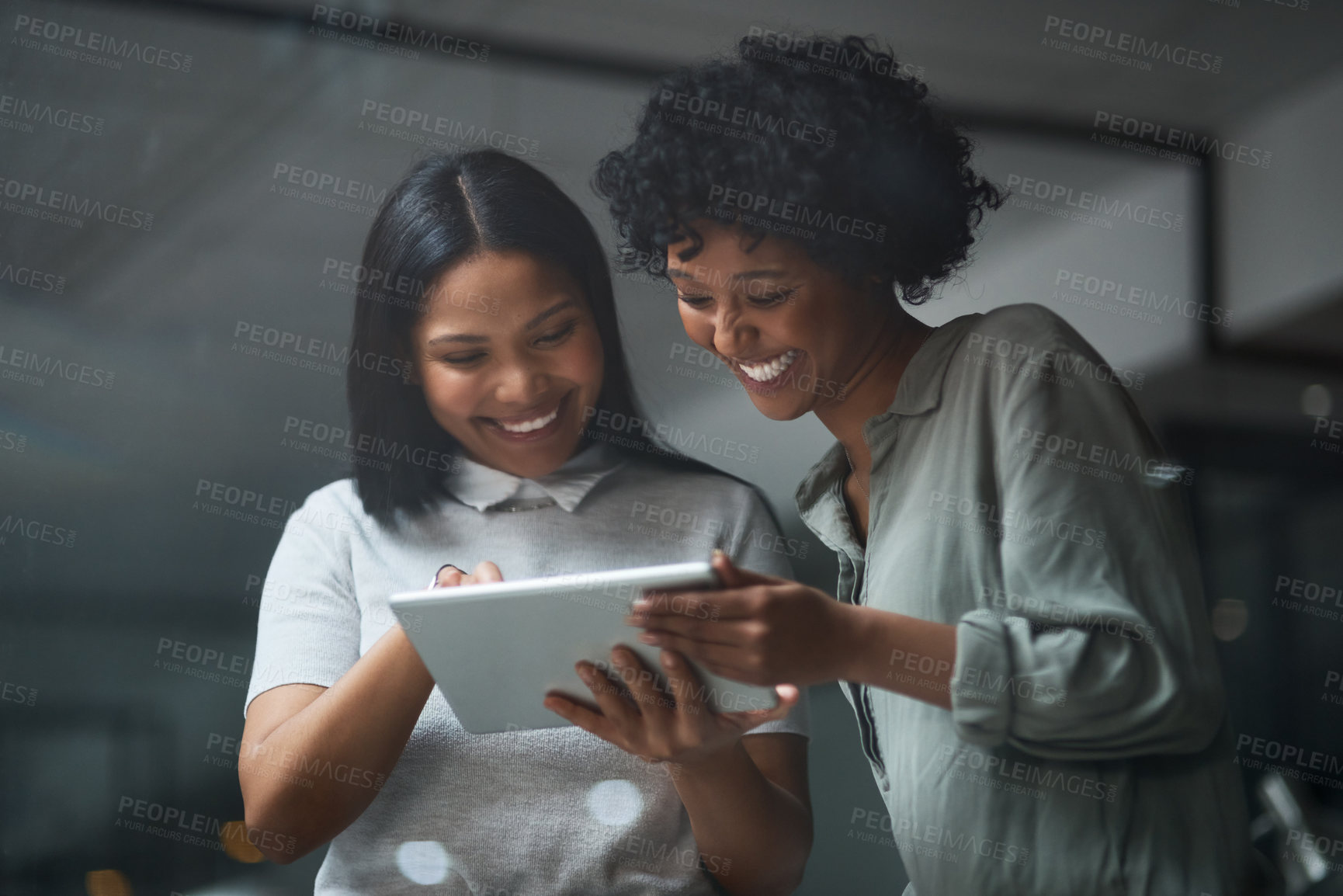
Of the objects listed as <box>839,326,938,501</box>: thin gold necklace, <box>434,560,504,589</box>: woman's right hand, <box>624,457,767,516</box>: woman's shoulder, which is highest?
<box>839,326,938,501</box>: thin gold necklace

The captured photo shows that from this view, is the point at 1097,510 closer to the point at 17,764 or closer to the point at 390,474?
the point at 390,474

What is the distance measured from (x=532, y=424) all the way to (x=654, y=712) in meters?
0.64

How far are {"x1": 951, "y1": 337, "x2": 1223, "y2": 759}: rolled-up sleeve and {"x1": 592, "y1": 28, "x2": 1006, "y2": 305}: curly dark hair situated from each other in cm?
38

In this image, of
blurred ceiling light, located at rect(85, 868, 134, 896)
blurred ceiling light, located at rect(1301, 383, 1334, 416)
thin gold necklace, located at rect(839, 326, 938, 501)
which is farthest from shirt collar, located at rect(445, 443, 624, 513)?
blurred ceiling light, located at rect(1301, 383, 1334, 416)

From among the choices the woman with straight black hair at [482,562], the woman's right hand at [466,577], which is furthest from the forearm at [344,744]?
the woman's right hand at [466,577]

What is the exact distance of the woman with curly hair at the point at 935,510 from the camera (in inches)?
52.1

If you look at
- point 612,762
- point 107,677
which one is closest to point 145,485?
point 107,677

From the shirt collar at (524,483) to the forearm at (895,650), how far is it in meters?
0.63

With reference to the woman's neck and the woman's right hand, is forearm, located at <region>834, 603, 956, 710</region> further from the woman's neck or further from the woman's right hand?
the woman's right hand

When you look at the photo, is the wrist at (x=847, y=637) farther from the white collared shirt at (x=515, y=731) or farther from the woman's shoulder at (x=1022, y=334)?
the woman's shoulder at (x=1022, y=334)

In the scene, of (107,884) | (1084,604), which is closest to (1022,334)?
(1084,604)

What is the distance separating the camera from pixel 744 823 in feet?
5.14

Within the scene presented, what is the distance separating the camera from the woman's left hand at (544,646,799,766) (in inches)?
51.8

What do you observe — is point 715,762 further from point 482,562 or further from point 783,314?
point 783,314
